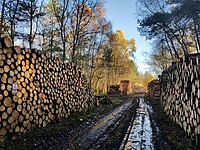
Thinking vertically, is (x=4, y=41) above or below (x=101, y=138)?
above

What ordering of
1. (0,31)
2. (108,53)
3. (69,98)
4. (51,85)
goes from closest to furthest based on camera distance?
1. (51,85)
2. (69,98)
3. (0,31)
4. (108,53)

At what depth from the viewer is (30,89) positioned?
28.0 ft

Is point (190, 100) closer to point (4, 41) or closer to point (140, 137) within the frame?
A: point (140, 137)

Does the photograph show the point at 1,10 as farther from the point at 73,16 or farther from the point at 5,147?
the point at 5,147

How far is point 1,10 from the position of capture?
15633mm

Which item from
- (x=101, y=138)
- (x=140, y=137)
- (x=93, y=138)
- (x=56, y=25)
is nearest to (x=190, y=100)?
(x=140, y=137)

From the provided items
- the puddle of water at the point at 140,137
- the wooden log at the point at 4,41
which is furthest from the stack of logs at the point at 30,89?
the puddle of water at the point at 140,137

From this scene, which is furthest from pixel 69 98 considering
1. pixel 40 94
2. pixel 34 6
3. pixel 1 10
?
pixel 34 6

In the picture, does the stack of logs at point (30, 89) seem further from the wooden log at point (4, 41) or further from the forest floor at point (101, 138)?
the forest floor at point (101, 138)

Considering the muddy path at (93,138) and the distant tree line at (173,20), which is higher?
the distant tree line at (173,20)

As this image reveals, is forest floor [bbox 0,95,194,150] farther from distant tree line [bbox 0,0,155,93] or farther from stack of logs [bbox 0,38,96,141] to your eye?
distant tree line [bbox 0,0,155,93]

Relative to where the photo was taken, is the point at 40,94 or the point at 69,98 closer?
the point at 40,94

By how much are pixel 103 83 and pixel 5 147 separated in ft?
136

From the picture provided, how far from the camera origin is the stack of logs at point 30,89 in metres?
7.19
